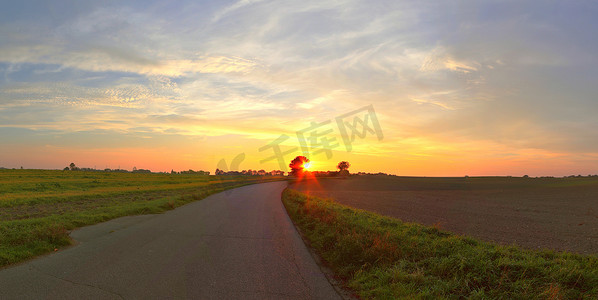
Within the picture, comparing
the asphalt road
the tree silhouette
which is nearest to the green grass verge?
the asphalt road

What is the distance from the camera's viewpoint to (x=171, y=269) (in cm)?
677

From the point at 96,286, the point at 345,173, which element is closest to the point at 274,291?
the point at 96,286

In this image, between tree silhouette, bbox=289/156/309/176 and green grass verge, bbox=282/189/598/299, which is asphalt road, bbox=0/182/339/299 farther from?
tree silhouette, bbox=289/156/309/176

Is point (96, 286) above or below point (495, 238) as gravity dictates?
above

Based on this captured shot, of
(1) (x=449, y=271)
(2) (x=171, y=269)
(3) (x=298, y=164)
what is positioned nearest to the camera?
(1) (x=449, y=271)

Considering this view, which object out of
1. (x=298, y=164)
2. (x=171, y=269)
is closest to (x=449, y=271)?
(x=171, y=269)

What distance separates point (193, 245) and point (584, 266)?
1006 cm

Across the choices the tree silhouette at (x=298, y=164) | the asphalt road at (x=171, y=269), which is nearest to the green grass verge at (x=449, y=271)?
the asphalt road at (x=171, y=269)

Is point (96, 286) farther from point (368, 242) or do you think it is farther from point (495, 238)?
point (495, 238)

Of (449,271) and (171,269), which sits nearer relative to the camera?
(449,271)

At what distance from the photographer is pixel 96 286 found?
18.4ft

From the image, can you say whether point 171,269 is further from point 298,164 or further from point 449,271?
point 298,164

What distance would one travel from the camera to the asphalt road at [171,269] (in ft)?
17.9

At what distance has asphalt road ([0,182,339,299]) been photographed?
5.45 m
